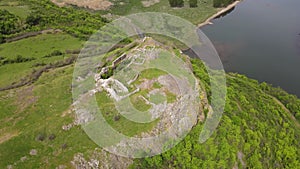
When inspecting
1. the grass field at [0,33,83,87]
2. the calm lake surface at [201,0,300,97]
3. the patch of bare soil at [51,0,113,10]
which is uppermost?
the grass field at [0,33,83,87]

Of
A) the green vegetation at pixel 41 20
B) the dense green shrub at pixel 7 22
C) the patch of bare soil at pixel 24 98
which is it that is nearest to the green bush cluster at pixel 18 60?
the dense green shrub at pixel 7 22

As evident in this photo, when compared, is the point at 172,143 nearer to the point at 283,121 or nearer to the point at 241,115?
the point at 241,115

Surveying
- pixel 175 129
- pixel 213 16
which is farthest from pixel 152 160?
pixel 213 16

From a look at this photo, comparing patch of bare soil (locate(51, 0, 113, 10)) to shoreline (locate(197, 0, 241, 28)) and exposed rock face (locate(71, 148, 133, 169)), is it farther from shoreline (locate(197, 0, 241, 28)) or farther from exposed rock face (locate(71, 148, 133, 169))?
exposed rock face (locate(71, 148, 133, 169))

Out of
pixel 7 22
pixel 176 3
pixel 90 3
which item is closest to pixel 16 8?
pixel 7 22

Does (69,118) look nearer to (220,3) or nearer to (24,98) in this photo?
(24,98)

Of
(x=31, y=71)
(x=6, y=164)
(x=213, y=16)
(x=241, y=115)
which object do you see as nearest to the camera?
(x=6, y=164)

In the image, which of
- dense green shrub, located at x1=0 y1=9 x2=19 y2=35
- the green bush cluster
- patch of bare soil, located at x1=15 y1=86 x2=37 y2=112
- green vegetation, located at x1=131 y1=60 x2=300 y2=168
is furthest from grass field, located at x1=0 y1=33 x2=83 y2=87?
green vegetation, located at x1=131 y1=60 x2=300 y2=168
